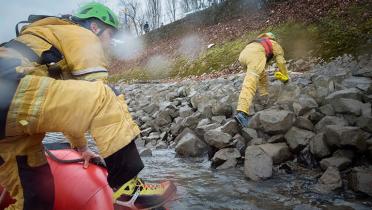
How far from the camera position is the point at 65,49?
2072 mm

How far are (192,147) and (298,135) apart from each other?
1.43 meters

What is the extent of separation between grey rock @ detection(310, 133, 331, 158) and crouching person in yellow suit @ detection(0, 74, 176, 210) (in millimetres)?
2314

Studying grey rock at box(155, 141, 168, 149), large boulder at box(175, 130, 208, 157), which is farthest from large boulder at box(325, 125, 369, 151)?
grey rock at box(155, 141, 168, 149)

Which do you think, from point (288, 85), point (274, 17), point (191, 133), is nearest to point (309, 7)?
point (274, 17)

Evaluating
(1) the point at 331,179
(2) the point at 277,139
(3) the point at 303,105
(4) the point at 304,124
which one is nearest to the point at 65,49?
(1) the point at 331,179

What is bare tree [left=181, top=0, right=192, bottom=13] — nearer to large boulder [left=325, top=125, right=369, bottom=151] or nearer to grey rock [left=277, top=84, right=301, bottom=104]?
grey rock [left=277, top=84, right=301, bottom=104]

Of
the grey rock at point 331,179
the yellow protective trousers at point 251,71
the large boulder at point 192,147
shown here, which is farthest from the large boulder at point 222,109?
the grey rock at point 331,179

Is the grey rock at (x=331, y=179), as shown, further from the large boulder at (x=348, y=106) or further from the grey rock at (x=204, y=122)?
the grey rock at (x=204, y=122)

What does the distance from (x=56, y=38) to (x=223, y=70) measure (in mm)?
11100

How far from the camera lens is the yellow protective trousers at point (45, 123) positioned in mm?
1767

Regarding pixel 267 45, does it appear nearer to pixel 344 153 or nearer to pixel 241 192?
pixel 344 153

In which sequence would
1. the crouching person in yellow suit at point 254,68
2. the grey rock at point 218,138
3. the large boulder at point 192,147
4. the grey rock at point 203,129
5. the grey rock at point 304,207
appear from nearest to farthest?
1. the grey rock at point 304,207
2. the grey rock at point 218,138
3. the large boulder at point 192,147
4. the grey rock at point 203,129
5. the crouching person in yellow suit at point 254,68

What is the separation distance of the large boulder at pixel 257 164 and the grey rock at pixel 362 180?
0.84m

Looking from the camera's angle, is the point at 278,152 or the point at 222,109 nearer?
the point at 278,152
